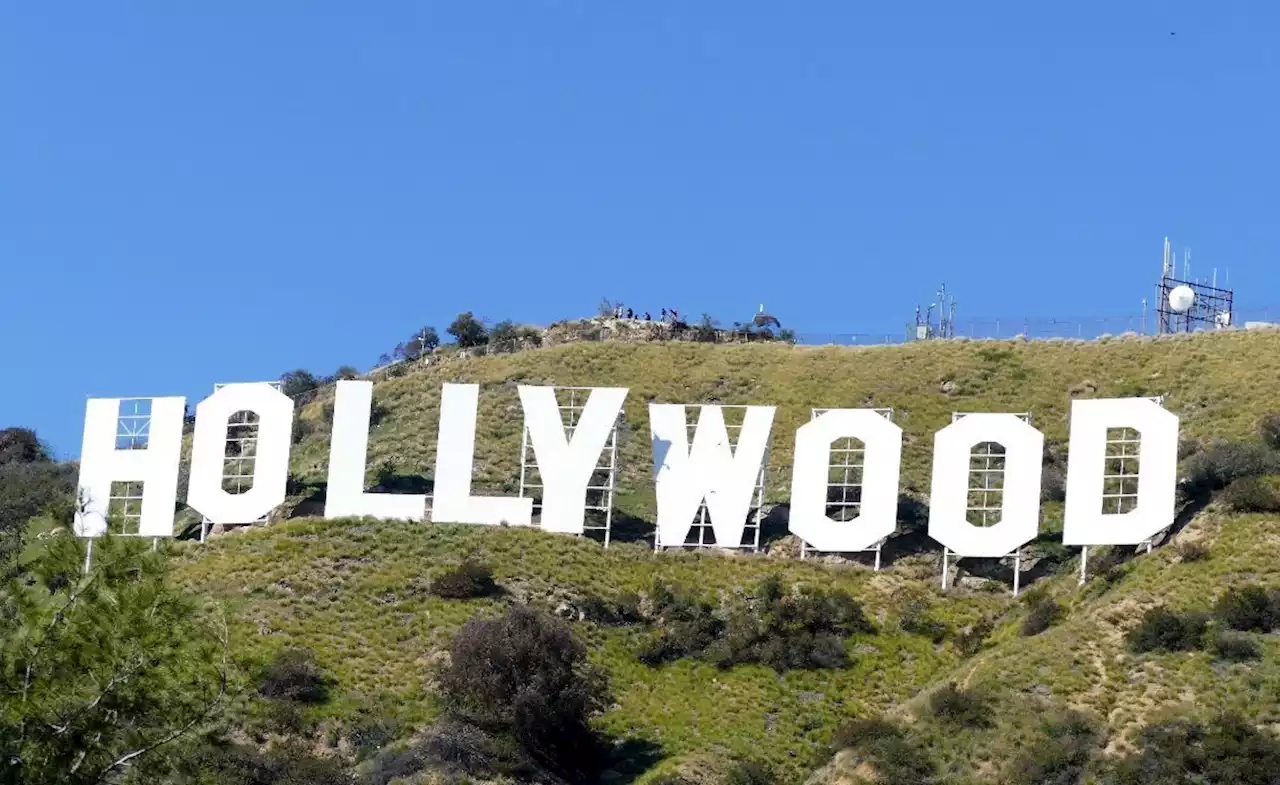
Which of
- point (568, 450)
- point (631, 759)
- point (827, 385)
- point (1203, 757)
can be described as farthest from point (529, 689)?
point (827, 385)

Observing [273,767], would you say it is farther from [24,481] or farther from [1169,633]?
[24,481]

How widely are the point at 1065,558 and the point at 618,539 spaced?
13.5m

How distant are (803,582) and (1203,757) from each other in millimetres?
16785

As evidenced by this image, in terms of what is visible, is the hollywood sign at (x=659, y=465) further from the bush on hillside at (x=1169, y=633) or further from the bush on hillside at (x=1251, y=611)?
the bush on hillside at (x=1169, y=633)

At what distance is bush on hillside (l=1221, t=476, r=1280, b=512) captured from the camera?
193ft

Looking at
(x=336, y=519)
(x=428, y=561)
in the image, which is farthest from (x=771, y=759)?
(x=336, y=519)

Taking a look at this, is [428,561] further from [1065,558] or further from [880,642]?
[1065,558]

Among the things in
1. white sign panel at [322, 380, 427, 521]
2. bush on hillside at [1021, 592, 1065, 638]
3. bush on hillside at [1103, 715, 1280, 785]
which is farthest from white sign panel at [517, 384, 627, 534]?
bush on hillside at [1103, 715, 1280, 785]

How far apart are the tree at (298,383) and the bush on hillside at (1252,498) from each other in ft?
153

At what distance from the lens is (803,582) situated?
6097 cm

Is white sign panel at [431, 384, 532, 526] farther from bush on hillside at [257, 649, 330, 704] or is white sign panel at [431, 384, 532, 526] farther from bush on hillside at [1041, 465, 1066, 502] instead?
bush on hillside at [1041, 465, 1066, 502]

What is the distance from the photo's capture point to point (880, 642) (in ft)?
189

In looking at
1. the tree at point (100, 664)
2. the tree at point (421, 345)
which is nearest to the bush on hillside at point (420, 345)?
the tree at point (421, 345)

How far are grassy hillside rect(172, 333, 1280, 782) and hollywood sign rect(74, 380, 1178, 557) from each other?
106 centimetres
